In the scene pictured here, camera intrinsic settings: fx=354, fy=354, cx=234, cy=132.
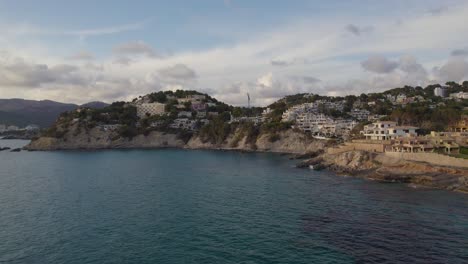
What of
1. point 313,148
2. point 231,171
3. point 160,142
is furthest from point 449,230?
point 160,142

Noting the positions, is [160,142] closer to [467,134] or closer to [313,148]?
[313,148]

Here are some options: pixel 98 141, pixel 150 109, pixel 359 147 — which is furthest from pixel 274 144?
pixel 150 109

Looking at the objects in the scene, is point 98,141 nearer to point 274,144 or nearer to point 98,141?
point 98,141

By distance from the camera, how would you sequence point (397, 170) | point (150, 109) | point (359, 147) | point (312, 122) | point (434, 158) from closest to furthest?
point (434, 158) < point (397, 170) < point (359, 147) < point (312, 122) < point (150, 109)

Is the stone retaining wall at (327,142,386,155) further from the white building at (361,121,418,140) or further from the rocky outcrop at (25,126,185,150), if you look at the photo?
the rocky outcrop at (25,126,185,150)

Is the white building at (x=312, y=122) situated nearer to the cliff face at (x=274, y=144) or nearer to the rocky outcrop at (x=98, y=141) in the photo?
the cliff face at (x=274, y=144)
